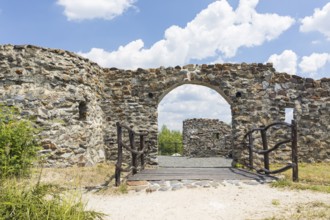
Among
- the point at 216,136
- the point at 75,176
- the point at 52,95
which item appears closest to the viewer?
the point at 75,176

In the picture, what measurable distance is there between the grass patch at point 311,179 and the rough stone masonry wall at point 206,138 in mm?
7986

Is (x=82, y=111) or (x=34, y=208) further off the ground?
(x=82, y=111)

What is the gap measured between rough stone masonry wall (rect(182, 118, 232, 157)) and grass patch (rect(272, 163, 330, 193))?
7986 millimetres

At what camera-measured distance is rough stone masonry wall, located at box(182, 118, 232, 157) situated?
16500mm

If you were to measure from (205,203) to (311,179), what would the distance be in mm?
3194

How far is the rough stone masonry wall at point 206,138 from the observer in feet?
54.1

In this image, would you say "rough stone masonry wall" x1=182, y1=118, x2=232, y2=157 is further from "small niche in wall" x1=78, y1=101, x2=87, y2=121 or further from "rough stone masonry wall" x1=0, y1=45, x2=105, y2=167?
"small niche in wall" x1=78, y1=101, x2=87, y2=121

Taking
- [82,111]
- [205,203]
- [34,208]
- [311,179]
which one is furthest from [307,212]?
[82,111]

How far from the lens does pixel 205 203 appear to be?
4.33m

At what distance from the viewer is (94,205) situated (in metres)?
4.37

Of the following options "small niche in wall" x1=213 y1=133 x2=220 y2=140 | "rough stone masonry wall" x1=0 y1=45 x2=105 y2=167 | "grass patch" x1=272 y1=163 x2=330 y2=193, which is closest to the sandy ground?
"grass patch" x1=272 y1=163 x2=330 y2=193

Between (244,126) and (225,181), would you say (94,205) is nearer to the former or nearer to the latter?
(225,181)

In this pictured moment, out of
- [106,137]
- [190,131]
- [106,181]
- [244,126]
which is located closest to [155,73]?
[106,137]

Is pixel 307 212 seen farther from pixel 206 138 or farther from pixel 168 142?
pixel 168 142
